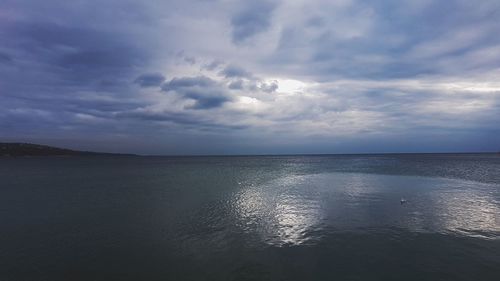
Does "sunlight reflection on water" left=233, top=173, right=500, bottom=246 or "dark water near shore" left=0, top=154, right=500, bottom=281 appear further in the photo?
"sunlight reflection on water" left=233, top=173, right=500, bottom=246

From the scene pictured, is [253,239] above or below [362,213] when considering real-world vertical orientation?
below

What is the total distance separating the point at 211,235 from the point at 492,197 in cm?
3440

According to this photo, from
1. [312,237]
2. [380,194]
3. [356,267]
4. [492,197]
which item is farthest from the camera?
[380,194]

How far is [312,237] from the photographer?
18.6 metres

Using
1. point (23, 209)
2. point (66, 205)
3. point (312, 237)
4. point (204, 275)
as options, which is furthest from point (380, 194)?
point (23, 209)

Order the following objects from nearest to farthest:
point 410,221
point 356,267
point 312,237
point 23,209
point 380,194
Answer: point 356,267 → point 312,237 → point 410,221 → point 23,209 → point 380,194

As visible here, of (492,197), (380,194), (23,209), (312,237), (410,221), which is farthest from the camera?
(380,194)

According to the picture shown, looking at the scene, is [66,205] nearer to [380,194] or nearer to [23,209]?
[23,209]

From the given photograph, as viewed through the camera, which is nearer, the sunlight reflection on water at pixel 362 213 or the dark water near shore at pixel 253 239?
the dark water near shore at pixel 253 239

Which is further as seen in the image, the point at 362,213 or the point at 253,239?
the point at 362,213

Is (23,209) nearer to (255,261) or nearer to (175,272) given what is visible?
(175,272)

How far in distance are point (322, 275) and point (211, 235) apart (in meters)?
8.50

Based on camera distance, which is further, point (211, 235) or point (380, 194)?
point (380, 194)

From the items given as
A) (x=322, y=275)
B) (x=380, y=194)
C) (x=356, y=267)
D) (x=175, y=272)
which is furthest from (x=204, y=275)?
(x=380, y=194)
